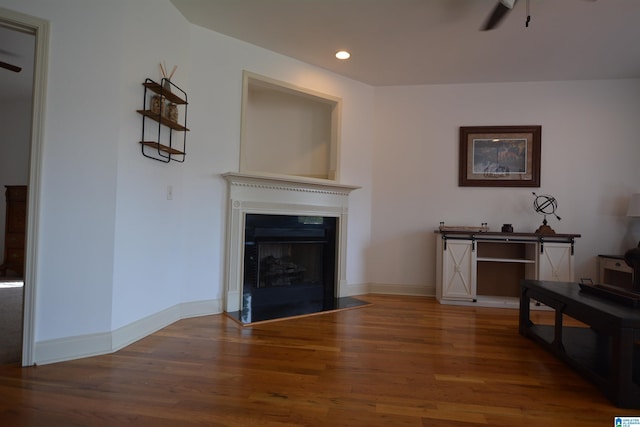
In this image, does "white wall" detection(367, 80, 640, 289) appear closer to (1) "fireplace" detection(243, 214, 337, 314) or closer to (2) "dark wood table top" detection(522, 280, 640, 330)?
(1) "fireplace" detection(243, 214, 337, 314)

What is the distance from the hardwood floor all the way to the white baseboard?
0.21ft

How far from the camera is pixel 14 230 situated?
195 inches

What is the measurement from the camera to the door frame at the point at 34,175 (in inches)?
79.2

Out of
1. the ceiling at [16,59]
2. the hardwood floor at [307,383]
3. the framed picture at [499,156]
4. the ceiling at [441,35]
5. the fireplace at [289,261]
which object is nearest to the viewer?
the hardwood floor at [307,383]

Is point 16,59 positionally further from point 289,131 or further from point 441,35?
point 441,35

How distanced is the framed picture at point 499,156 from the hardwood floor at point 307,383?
2165mm

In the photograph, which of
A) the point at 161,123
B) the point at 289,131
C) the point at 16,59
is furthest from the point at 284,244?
the point at 16,59

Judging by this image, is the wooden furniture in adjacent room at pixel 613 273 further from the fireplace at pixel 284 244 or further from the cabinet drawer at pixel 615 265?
the fireplace at pixel 284 244

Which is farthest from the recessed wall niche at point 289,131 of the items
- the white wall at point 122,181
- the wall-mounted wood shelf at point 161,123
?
the wall-mounted wood shelf at point 161,123

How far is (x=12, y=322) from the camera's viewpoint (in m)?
2.82

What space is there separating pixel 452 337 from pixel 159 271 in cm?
258

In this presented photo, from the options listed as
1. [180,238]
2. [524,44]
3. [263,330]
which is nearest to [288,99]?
[180,238]

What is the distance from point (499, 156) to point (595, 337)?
243cm

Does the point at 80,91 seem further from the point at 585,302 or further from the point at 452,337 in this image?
the point at 585,302
